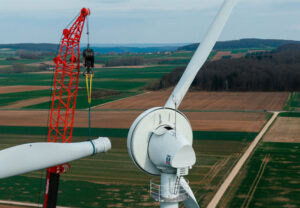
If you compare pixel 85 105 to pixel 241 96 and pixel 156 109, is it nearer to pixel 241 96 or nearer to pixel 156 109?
pixel 241 96

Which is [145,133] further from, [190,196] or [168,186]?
[190,196]

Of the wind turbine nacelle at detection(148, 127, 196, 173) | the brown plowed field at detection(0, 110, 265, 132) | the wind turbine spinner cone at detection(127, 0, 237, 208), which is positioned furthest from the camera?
the brown plowed field at detection(0, 110, 265, 132)

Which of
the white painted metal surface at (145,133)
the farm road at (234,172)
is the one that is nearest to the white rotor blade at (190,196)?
the white painted metal surface at (145,133)

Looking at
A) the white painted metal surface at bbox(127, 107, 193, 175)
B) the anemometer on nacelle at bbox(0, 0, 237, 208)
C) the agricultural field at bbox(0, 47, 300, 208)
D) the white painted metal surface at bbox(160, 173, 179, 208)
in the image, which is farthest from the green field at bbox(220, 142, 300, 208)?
the white painted metal surface at bbox(127, 107, 193, 175)

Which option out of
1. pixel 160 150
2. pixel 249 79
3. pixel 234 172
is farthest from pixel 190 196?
pixel 249 79

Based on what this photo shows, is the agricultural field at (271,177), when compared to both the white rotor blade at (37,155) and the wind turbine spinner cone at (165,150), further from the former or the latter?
the white rotor blade at (37,155)

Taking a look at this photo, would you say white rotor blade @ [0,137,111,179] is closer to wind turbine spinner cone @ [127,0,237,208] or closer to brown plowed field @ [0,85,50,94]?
wind turbine spinner cone @ [127,0,237,208]
